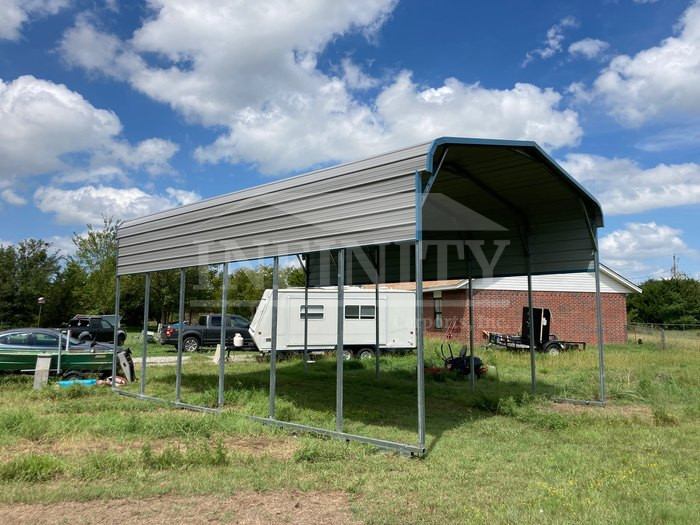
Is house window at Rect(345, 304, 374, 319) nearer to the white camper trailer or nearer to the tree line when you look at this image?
the white camper trailer

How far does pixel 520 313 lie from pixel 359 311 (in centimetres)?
1069

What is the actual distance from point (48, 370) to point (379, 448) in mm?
8419

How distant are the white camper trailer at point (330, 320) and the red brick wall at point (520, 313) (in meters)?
6.09

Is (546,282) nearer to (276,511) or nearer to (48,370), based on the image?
(48,370)

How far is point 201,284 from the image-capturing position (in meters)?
33.8

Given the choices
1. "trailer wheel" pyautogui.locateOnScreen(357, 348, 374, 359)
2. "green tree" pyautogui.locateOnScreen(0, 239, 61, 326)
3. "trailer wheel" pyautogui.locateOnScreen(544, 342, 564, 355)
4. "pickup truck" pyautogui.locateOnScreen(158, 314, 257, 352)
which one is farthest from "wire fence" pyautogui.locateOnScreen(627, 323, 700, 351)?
"green tree" pyautogui.locateOnScreen(0, 239, 61, 326)

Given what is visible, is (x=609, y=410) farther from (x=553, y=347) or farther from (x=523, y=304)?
(x=523, y=304)

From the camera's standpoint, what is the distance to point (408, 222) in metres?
6.65

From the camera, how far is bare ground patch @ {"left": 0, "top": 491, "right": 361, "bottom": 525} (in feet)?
14.8

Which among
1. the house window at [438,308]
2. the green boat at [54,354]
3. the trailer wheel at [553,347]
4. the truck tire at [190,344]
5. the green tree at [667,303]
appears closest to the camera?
the green boat at [54,354]

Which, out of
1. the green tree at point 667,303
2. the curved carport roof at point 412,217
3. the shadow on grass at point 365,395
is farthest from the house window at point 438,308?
the green tree at point 667,303

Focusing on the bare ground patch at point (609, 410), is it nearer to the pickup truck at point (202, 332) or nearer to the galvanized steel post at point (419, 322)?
the galvanized steel post at point (419, 322)

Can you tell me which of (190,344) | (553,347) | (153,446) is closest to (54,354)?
(153,446)

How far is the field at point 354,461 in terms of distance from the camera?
186 inches
